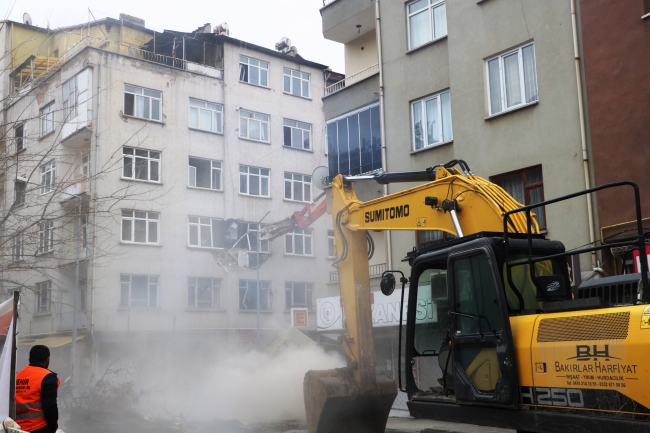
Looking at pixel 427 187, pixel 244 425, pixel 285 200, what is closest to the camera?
pixel 427 187

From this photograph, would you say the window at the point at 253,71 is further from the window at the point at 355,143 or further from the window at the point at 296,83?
the window at the point at 355,143

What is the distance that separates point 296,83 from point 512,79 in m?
25.6

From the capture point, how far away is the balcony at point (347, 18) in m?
21.3

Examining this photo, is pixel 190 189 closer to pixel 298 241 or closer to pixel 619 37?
pixel 298 241

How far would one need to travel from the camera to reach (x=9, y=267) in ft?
39.0

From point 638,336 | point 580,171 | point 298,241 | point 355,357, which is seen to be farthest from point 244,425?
point 298,241

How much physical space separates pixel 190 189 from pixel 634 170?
82.9 ft

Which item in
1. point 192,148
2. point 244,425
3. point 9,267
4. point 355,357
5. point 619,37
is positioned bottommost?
point 244,425

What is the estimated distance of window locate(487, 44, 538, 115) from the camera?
15.5 m

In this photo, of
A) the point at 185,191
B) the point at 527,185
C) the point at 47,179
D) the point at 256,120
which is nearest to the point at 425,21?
the point at 527,185

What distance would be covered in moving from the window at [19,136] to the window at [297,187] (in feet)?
89.2

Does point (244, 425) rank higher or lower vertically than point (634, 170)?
lower

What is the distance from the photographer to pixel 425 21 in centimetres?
1836

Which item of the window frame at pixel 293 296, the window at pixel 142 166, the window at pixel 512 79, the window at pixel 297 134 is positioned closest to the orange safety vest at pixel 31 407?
the window at pixel 512 79
